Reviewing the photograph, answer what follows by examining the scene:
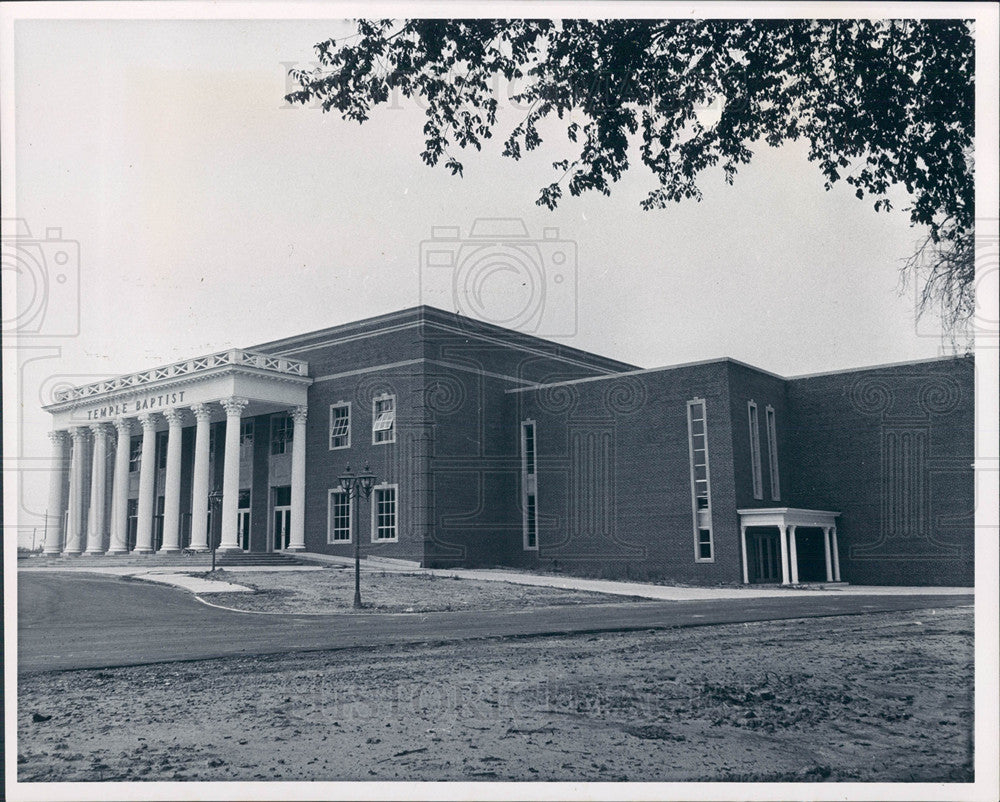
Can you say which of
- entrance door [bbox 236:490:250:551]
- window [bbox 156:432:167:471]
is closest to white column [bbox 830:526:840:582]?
entrance door [bbox 236:490:250:551]

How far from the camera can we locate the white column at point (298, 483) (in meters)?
22.9

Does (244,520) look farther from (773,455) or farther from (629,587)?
(773,455)

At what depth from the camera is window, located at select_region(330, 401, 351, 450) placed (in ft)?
76.0

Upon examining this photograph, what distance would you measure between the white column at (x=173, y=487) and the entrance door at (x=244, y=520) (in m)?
1.88

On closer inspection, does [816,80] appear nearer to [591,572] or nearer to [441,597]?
[441,597]

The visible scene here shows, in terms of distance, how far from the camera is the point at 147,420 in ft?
59.2

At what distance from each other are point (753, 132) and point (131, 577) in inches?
453

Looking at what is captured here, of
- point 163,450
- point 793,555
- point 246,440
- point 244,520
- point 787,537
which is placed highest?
point 246,440

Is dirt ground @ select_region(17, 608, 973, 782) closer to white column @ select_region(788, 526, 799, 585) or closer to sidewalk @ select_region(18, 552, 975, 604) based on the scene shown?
sidewalk @ select_region(18, 552, 975, 604)

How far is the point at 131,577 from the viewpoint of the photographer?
1462 centimetres

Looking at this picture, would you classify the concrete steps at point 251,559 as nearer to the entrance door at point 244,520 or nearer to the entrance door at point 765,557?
the entrance door at point 244,520

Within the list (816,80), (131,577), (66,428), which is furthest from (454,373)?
(816,80)

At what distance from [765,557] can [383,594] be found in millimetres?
10335

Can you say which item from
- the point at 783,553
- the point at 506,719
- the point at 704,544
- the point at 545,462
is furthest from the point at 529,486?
the point at 506,719
